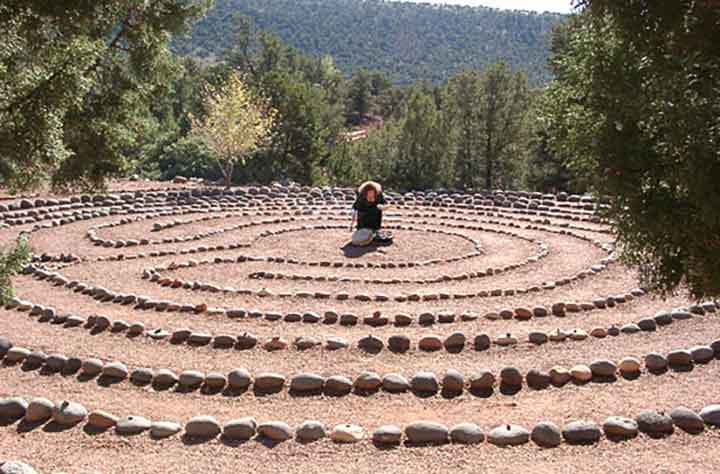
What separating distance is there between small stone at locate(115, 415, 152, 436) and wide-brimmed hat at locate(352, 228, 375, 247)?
473 inches

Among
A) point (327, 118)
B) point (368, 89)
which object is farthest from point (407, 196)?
point (368, 89)

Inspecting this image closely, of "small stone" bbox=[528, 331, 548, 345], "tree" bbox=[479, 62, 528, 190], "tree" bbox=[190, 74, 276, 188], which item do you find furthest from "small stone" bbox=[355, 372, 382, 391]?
"tree" bbox=[479, 62, 528, 190]

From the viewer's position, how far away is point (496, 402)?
9758 mm

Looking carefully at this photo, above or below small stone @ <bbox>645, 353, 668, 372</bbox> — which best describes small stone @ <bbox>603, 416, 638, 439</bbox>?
below

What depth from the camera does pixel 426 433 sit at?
8.56 m

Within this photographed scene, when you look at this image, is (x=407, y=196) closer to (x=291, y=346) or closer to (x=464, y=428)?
(x=291, y=346)

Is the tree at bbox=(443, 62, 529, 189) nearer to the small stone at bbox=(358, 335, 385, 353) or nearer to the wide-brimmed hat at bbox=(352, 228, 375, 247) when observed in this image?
the wide-brimmed hat at bbox=(352, 228, 375, 247)

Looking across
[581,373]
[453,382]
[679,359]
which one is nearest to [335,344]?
[453,382]

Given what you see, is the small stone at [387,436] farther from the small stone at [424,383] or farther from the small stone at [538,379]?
the small stone at [538,379]

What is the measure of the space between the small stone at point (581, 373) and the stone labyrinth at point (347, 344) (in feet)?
0.09

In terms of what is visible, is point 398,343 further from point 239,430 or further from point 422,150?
point 422,150

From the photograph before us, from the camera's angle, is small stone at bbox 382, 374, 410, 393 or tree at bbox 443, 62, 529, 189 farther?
tree at bbox 443, 62, 529, 189

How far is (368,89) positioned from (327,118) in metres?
39.5

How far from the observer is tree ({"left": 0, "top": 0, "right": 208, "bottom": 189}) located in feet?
25.6
